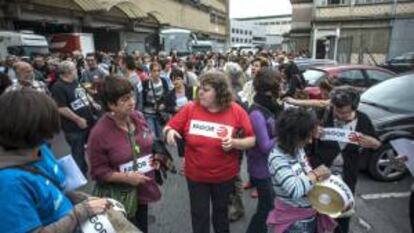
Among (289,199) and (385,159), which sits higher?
(289,199)

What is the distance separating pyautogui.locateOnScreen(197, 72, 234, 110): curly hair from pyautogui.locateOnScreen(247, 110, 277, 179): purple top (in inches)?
13.9

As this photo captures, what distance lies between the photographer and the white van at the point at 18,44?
15906mm

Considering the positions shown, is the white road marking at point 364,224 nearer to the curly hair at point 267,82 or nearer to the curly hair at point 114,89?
the curly hair at point 267,82

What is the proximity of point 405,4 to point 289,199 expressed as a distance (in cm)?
3763

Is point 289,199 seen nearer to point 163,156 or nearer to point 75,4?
point 163,156

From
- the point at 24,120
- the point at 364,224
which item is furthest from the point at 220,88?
the point at 364,224

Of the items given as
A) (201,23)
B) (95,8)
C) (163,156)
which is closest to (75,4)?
(95,8)

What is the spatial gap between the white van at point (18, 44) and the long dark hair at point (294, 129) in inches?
619

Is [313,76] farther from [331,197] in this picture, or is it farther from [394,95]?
[331,197]

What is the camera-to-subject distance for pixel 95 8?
1018 inches

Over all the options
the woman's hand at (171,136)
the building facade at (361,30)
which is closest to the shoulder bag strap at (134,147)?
the woman's hand at (171,136)

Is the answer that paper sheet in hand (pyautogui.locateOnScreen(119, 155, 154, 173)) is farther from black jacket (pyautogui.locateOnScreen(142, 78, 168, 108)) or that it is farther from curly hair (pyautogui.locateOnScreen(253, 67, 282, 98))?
black jacket (pyautogui.locateOnScreen(142, 78, 168, 108))

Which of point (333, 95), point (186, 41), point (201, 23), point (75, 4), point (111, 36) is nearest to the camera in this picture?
point (333, 95)

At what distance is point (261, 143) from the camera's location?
131 inches
